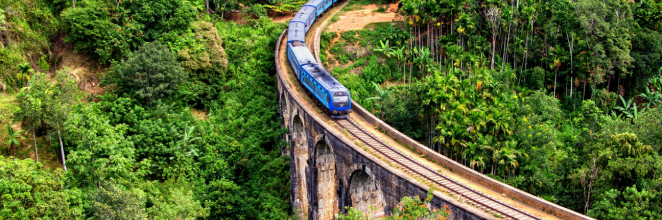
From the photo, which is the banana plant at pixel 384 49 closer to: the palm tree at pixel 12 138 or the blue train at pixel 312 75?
the blue train at pixel 312 75

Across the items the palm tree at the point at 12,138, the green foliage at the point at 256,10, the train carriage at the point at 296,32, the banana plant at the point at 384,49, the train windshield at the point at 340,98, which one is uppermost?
the green foliage at the point at 256,10

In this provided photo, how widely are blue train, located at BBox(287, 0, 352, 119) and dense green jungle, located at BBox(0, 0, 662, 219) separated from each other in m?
3.95

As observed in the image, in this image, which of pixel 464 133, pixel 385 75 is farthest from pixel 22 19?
pixel 464 133

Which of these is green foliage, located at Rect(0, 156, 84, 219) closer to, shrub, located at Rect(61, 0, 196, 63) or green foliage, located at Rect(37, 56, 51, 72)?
green foliage, located at Rect(37, 56, 51, 72)

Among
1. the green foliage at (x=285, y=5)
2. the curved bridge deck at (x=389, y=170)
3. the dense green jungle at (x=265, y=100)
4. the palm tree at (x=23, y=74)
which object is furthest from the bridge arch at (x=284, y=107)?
the green foliage at (x=285, y=5)

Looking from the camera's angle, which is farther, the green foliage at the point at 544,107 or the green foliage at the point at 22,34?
the green foliage at the point at 544,107

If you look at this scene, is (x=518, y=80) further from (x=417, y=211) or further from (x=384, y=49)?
(x=417, y=211)

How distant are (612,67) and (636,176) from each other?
22.0 meters

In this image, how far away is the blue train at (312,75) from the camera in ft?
107

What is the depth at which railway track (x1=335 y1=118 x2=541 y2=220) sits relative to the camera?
2288 cm

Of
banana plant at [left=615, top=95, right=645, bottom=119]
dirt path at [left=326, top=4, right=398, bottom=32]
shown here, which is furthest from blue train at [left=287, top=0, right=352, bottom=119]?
banana plant at [left=615, top=95, right=645, bottom=119]

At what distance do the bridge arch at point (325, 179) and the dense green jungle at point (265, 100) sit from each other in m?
3.31

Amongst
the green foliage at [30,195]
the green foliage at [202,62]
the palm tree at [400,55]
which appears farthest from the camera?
the palm tree at [400,55]

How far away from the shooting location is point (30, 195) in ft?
85.1
